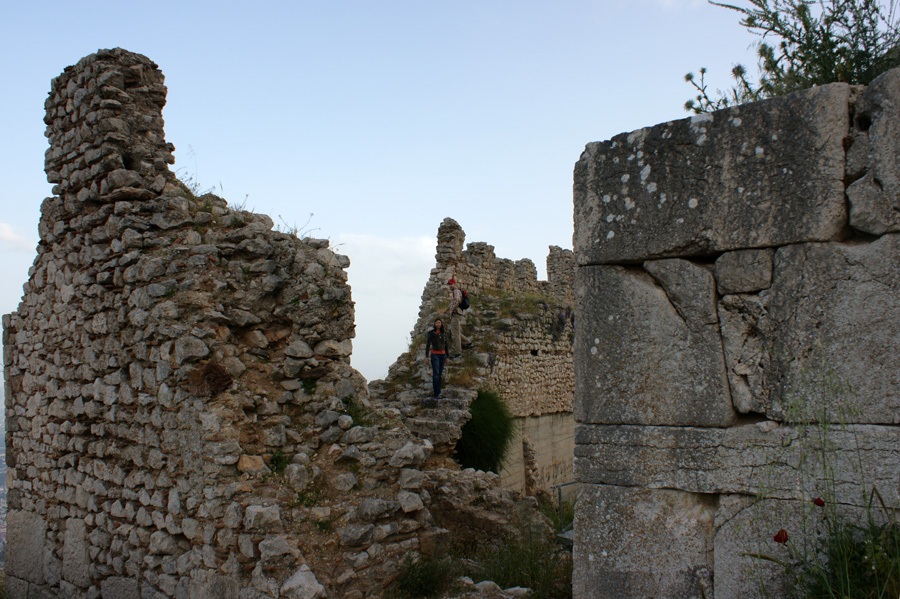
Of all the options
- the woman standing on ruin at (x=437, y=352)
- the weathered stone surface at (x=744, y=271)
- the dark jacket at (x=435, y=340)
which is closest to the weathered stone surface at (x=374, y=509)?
the weathered stone surface at (x=744, y=271)

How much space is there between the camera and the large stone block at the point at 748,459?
8.03 feet

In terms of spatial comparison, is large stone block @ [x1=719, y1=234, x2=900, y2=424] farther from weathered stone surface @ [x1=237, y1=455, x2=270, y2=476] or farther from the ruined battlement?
the ruined battlement

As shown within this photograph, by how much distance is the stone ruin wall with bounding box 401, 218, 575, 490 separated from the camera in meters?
12.4

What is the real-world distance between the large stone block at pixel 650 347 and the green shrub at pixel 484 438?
6.59m

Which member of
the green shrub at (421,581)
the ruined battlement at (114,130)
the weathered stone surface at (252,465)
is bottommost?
the green shrub at (421,581)

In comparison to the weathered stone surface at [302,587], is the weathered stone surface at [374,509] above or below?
above

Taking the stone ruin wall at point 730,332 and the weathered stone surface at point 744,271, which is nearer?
the stone ruin wall at point 730,332

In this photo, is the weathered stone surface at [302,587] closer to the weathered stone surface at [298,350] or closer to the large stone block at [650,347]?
the weathered stone surface at [298,350]

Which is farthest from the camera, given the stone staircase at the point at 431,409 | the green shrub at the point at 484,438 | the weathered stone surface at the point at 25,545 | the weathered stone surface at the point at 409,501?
the green shrub at the point at 484,438

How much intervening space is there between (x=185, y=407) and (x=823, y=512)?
13.9ft

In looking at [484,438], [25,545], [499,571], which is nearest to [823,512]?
[499,571]

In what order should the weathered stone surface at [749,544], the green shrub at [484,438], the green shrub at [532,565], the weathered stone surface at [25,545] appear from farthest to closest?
the green shrub at [484,438] → the weathered stone surface at [25,545] → the green shrub at [532,565] → the weathered stone surface at [749,544]

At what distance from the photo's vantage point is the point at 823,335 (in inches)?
101

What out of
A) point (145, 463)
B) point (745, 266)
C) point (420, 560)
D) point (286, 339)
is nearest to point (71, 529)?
point (145, 463)
